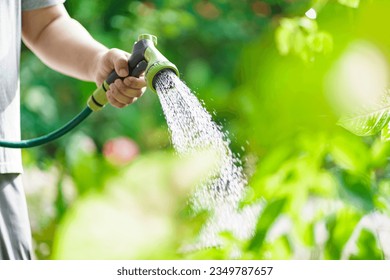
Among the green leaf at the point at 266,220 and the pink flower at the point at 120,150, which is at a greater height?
the green leaf at the point at 266,220

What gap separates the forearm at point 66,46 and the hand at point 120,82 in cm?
3

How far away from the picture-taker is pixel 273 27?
1984mm

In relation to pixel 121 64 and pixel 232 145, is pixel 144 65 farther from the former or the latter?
pixel 232 145

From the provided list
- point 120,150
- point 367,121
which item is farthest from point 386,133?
point 120,150

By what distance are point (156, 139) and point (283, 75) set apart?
436 mm

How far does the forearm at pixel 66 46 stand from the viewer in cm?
92

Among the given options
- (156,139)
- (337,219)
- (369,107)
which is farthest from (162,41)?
(369,107)

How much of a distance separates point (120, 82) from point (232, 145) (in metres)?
1.03

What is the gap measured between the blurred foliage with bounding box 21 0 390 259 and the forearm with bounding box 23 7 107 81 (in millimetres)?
386

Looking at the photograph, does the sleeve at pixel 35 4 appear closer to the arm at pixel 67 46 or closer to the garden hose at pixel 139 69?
the arm at pixel 67 46

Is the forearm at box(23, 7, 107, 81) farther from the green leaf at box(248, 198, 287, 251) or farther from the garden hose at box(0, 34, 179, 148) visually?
the green leaf at box(248, 198, 287, 251)

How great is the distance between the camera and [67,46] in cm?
94

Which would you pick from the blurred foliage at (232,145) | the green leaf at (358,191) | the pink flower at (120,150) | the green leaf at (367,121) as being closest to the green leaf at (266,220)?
the blurred foliage at (232,145)

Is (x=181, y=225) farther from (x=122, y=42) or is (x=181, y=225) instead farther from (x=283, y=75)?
(x=122, y=42)
